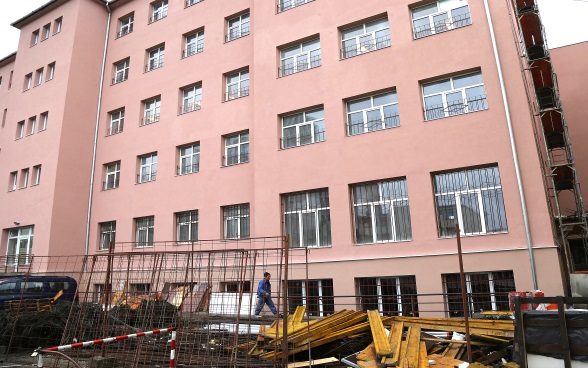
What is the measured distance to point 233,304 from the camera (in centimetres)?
815

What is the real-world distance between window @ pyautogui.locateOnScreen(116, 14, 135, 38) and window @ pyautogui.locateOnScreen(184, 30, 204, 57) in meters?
4.80

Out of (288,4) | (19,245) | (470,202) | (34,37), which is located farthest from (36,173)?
(470,202)

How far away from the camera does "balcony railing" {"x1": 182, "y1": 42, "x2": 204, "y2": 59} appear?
1942 centimetres

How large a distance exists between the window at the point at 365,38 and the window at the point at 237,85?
15.0 ft

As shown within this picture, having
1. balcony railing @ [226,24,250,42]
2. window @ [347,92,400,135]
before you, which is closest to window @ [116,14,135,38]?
balcony railing @ [226,24,250,42]

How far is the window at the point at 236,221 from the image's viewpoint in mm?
16188

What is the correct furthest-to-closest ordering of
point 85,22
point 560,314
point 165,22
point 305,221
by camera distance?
point 85,22 < point 165,22 < point 305,221 < point 560,314

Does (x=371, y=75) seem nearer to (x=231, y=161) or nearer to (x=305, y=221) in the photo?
(x=305, y=221)

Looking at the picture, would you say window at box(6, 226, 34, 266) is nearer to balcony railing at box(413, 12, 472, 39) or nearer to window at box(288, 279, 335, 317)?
window at box(288, 279, 335, 317)

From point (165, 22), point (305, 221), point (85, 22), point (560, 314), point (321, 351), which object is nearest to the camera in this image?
point (560, 314)

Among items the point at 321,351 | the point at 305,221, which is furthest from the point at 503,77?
the point at 321,351

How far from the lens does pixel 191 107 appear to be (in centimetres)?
1898

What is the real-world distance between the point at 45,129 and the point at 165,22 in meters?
8.51

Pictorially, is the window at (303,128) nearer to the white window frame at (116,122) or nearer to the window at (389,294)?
the window at (389,294)
